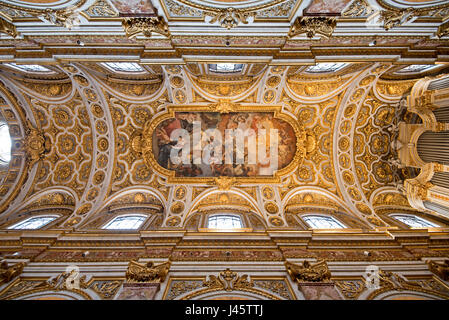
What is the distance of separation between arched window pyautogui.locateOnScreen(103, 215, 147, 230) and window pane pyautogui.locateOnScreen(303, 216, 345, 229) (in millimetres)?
9242

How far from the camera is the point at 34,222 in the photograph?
32.7 feet

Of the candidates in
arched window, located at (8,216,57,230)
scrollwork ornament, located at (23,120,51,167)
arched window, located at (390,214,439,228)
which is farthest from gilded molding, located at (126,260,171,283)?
arched window, located at (390,214,439,228)

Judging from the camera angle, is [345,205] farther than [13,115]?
Yes

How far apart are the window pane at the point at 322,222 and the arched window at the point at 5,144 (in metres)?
17.0

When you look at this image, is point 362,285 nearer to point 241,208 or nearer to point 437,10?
point 241,208

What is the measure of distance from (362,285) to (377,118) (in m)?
9.65

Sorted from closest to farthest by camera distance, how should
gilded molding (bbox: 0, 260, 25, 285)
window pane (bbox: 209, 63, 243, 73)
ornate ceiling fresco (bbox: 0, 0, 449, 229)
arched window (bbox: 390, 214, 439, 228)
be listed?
gilded molding (bbox: 0, 260, 25, 285)
ornate ceiling fresco (bbox: 0, 0, 449, 229)
arched window (bbox: 390, 214, 439, 228)
window pane (bbox: 209, 63, 243, 73)

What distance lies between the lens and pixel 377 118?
1188 centimetres

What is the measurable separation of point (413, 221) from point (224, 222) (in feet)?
33.4

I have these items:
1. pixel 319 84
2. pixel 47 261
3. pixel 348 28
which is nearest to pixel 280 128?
pixel 319 84

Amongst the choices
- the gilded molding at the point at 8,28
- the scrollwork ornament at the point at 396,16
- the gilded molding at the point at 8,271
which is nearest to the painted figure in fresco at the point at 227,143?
the scrollwork ornament at the point at 396,16

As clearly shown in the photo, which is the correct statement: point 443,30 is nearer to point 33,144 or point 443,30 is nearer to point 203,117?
point 203,117

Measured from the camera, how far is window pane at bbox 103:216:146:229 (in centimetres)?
1017

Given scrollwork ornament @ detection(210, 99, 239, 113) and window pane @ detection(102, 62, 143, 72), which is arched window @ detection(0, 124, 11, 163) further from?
scrollwork ornament @ detection(210, 99, 239, 113)
